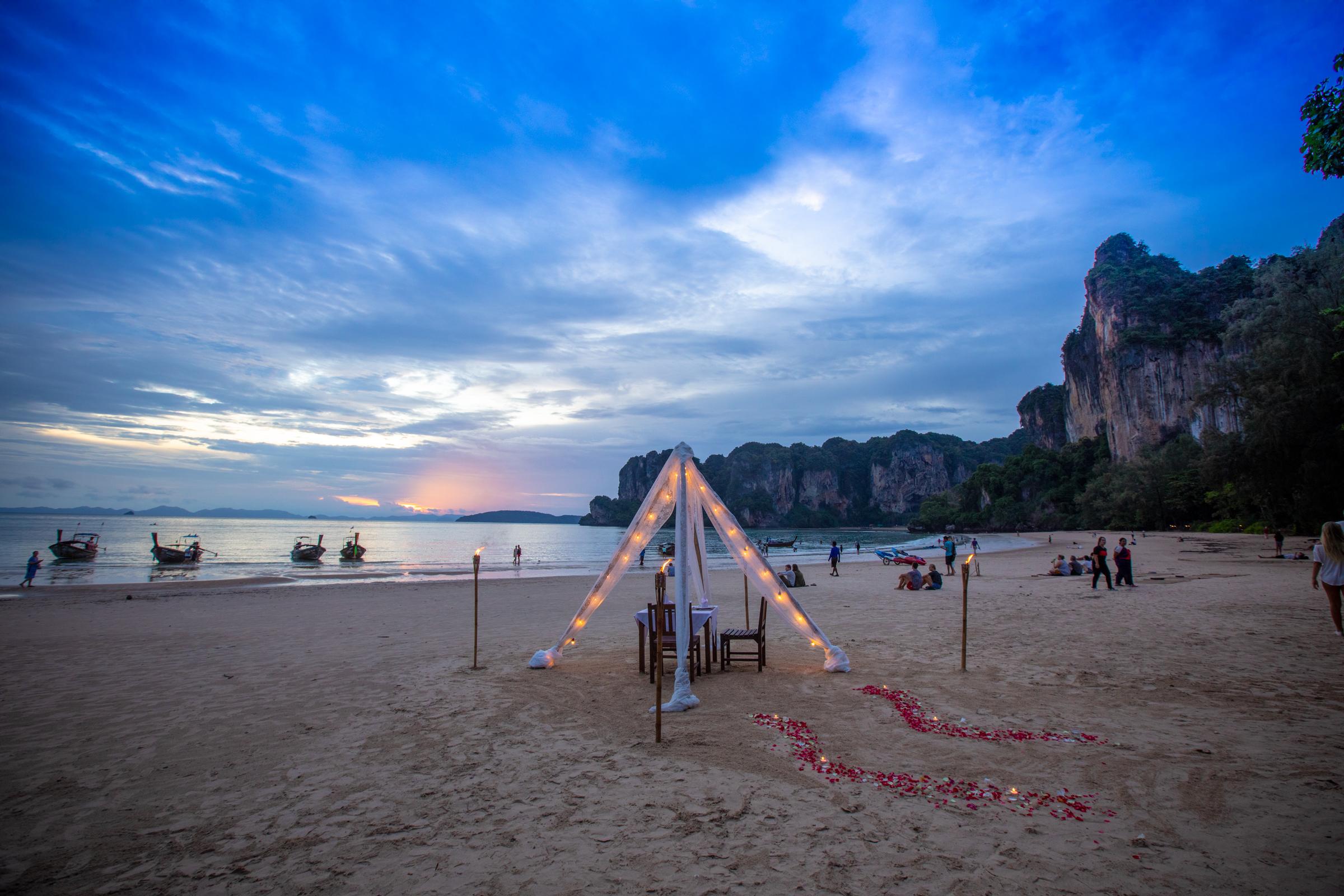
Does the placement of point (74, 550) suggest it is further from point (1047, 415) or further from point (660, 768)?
point (1047, 415)

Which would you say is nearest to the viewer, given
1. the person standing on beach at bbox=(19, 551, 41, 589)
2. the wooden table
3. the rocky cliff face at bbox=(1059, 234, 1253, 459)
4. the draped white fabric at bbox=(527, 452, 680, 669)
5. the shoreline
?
the wooden table

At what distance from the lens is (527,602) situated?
17.6m

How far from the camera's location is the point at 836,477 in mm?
167875

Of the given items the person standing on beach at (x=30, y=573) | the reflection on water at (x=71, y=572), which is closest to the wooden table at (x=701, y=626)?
the person standing on beach at (x=30, y=573)

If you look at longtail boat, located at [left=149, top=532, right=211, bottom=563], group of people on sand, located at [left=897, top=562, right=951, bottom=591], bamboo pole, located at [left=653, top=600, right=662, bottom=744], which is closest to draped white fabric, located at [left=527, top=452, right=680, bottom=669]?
bamboo pole, located at [left=653, top=600, right=662, bottom=744]

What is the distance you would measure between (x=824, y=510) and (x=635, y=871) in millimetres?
167014

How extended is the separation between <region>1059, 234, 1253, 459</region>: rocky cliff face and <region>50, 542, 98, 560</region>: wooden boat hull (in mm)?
85978

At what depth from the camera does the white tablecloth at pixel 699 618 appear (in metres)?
7.54

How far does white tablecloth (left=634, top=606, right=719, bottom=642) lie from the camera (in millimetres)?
7543

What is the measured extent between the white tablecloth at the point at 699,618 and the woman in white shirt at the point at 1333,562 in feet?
25.3

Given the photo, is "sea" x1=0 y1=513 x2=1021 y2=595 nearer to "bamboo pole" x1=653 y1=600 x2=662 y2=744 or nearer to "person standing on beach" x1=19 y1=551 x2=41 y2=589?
"person standing on beach" x1=19 y1=551 x2=41 y2=589

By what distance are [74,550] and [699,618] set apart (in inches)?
1776

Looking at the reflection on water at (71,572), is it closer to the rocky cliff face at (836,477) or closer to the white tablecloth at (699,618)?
the white tablecloth at (699,618)

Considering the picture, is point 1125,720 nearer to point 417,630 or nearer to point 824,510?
point 417,630
